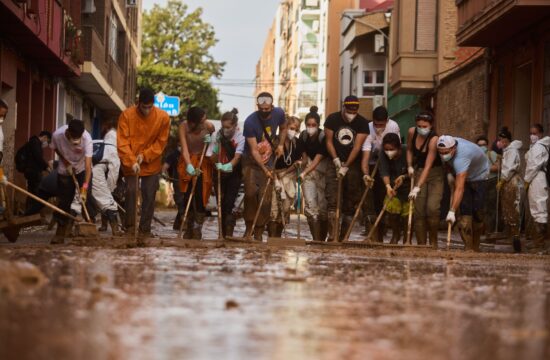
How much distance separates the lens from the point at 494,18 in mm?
23109

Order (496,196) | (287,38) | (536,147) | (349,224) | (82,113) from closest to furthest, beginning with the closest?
(349,224) < (536,147) < (496,196) < (82,113) < (287,38)

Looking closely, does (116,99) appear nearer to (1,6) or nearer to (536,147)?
(1,6)

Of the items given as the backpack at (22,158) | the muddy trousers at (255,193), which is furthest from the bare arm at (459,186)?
the backpack at (22,158)

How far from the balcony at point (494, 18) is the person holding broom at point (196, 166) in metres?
7.49

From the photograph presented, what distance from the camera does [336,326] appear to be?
6.00 meters

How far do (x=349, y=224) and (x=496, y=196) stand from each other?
7102 millimetres

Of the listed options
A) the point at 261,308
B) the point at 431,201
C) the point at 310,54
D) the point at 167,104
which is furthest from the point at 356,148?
the point at 310,54

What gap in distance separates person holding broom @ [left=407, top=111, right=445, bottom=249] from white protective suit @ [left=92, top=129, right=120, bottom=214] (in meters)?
4.45

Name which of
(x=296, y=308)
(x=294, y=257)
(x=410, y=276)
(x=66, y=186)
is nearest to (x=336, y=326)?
(x=296, y=308)

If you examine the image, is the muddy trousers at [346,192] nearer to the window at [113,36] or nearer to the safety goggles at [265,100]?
the safety goggles at [265,100]

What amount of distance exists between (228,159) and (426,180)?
251 cm

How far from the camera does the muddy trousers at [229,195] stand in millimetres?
16031

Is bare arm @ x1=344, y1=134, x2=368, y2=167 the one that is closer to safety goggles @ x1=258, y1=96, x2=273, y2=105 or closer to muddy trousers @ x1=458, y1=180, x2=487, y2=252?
safety goggles @ x1=258, y1=96, x2=273, y2=105

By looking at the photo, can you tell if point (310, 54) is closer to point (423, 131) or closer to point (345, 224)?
point (345, 224)
